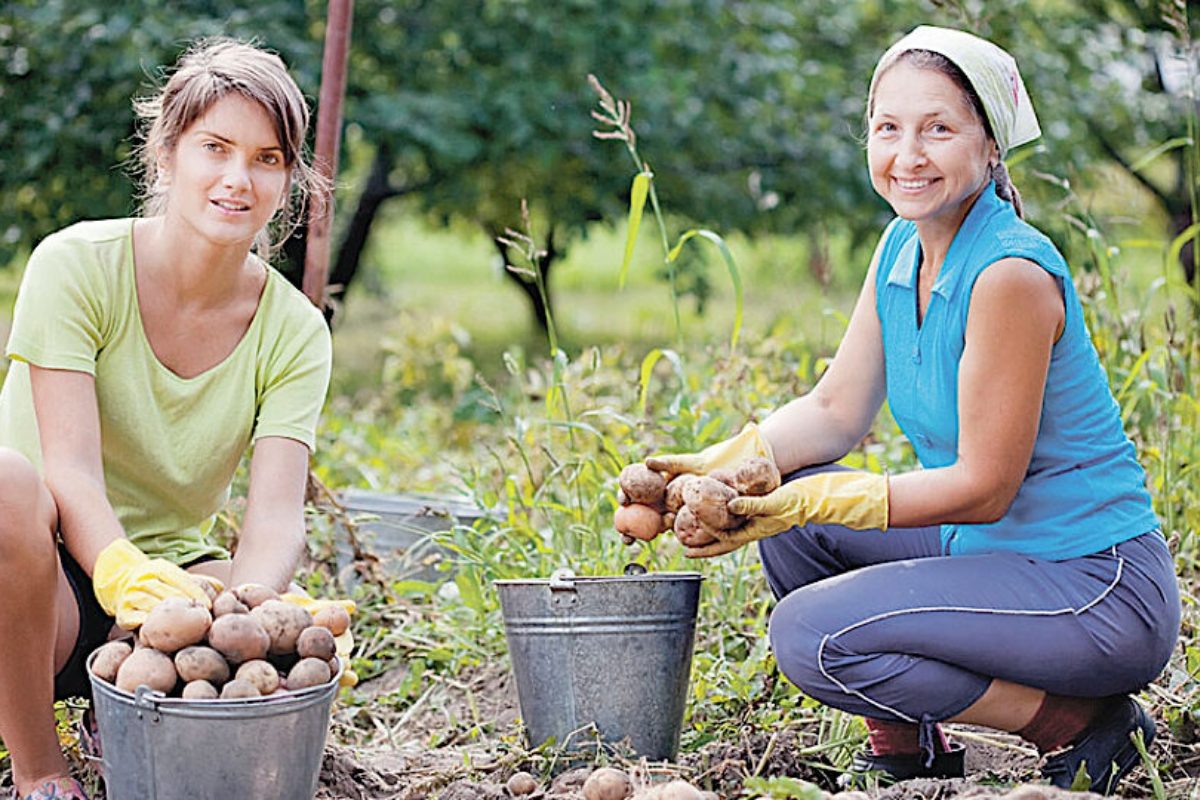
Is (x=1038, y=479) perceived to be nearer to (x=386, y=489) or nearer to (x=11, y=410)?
(x=11, y=410)

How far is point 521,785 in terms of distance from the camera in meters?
2.06

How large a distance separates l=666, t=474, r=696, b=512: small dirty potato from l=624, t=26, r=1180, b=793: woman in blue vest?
0.25 ft

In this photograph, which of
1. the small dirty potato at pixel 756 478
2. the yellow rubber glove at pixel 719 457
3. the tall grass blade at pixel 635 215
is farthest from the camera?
the tall grass blade at pixel 635 215

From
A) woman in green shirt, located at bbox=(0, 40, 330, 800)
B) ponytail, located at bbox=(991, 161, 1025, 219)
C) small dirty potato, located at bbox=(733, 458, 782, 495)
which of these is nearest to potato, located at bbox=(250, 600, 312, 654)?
woman in green shirt, located at bbox=(0, 40, 330, 800)

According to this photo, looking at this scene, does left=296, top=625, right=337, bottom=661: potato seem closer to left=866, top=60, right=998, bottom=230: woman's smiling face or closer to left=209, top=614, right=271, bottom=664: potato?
left=209, top=614, right=271, bottom=664: potato

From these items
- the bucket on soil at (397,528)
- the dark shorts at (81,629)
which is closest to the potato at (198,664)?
the dark shorts at (81,629)

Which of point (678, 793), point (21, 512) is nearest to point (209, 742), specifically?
point (21, 512)

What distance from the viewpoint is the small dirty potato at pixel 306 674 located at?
1789mm

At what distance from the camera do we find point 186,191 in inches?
86.2

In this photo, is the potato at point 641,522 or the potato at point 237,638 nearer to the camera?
the potato at point 237,638

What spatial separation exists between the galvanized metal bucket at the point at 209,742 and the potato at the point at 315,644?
0.14 ft

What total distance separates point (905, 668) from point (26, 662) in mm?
1177

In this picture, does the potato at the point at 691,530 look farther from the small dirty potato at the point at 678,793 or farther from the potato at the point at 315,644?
the potato at the point at 315,644

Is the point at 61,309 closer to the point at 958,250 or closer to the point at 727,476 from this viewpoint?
the point at 727,476
